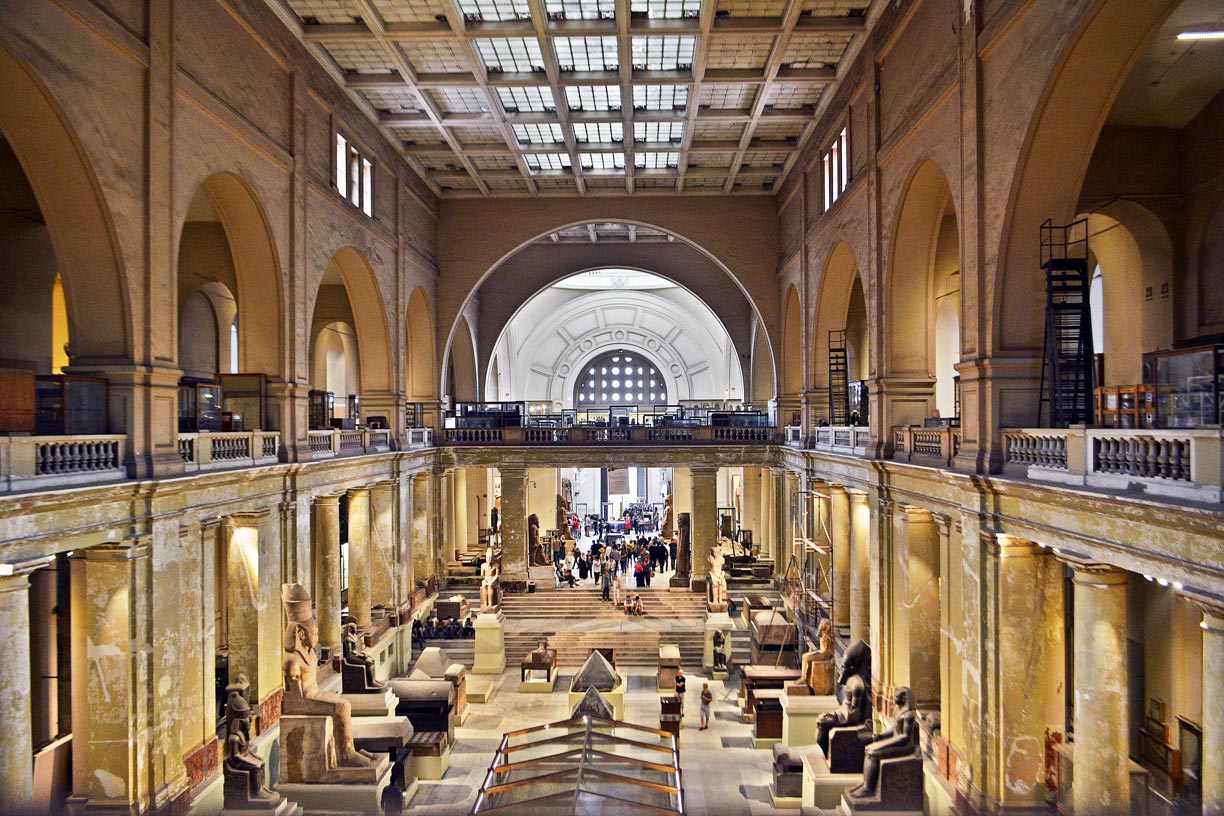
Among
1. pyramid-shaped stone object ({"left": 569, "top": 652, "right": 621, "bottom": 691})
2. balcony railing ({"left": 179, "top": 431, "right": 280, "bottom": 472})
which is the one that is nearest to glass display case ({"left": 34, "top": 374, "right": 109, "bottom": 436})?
balcony railing ({"left": 179, "top": 431, "right": 280, "bottom": 472})

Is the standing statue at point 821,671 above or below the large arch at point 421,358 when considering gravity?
below

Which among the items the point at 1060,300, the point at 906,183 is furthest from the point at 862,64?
the point at 1060,300

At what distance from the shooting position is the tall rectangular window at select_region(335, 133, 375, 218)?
1812 centimetres

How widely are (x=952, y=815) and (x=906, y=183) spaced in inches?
378

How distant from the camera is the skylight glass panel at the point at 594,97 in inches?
730

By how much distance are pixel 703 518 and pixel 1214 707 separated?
18.9 m

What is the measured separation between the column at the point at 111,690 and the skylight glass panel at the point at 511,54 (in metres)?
11.4

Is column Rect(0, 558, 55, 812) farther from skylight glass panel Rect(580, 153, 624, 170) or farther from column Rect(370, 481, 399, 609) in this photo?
skylight glass panel Rect(580, 153, 624, 170)

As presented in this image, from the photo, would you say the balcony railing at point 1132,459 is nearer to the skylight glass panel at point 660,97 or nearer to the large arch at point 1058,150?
the large arch at point 1058,150

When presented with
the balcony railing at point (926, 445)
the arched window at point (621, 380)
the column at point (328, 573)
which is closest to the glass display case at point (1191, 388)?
the balcony railing at point (926, 445)

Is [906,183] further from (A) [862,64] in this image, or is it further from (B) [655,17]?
(B) [655,17]

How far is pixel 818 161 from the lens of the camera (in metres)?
20.2

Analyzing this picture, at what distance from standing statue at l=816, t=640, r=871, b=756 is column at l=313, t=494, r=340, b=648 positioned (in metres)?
10.6

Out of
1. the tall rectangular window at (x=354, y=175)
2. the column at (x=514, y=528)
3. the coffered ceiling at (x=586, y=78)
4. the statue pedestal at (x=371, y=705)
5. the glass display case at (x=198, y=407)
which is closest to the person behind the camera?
the glass display case at (x=198, y=407)
